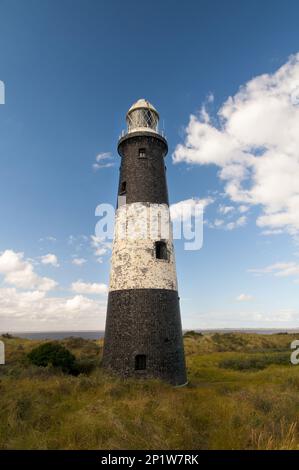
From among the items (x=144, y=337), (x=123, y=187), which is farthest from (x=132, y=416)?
(x=123, y=187)

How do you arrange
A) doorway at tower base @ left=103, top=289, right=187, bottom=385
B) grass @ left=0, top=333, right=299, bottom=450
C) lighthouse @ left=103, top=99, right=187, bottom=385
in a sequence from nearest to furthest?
1. grass @ left=0, top=333, right=299, bottom=450
2. doorway at tower base @ left=103, top=289, right=187, bottom=385
3. lighthouse @ left=103, top=99, right=187, bottom=385

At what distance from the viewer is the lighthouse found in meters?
12.3

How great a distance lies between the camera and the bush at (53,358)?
14.4 metres

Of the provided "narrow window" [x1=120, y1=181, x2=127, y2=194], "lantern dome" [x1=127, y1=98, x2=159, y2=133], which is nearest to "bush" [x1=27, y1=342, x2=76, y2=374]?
"narrow window" [x1=120, y1=181, x2=127, y2=194]

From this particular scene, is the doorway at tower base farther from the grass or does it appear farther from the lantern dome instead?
the lantern dome

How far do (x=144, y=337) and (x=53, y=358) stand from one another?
203 inches

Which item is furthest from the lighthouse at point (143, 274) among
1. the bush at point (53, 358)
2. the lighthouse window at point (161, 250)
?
the bush at point (53, 358)

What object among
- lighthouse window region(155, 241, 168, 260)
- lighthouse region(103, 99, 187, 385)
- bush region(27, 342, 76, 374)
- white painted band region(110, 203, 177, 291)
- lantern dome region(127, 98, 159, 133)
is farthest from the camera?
lantern dome region(127, 98, 159, 133)

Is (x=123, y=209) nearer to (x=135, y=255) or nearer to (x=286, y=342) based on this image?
(x=135, y=255)

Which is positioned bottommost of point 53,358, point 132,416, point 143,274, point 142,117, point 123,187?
point 53,358

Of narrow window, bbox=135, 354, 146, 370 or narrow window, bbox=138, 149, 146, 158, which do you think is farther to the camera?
narrow window, bbox=138, 149, 146, 158

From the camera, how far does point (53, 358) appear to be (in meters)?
14.5

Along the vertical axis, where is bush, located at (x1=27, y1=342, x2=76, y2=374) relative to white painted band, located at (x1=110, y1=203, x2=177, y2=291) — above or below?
below

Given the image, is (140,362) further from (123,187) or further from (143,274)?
(123,187)
